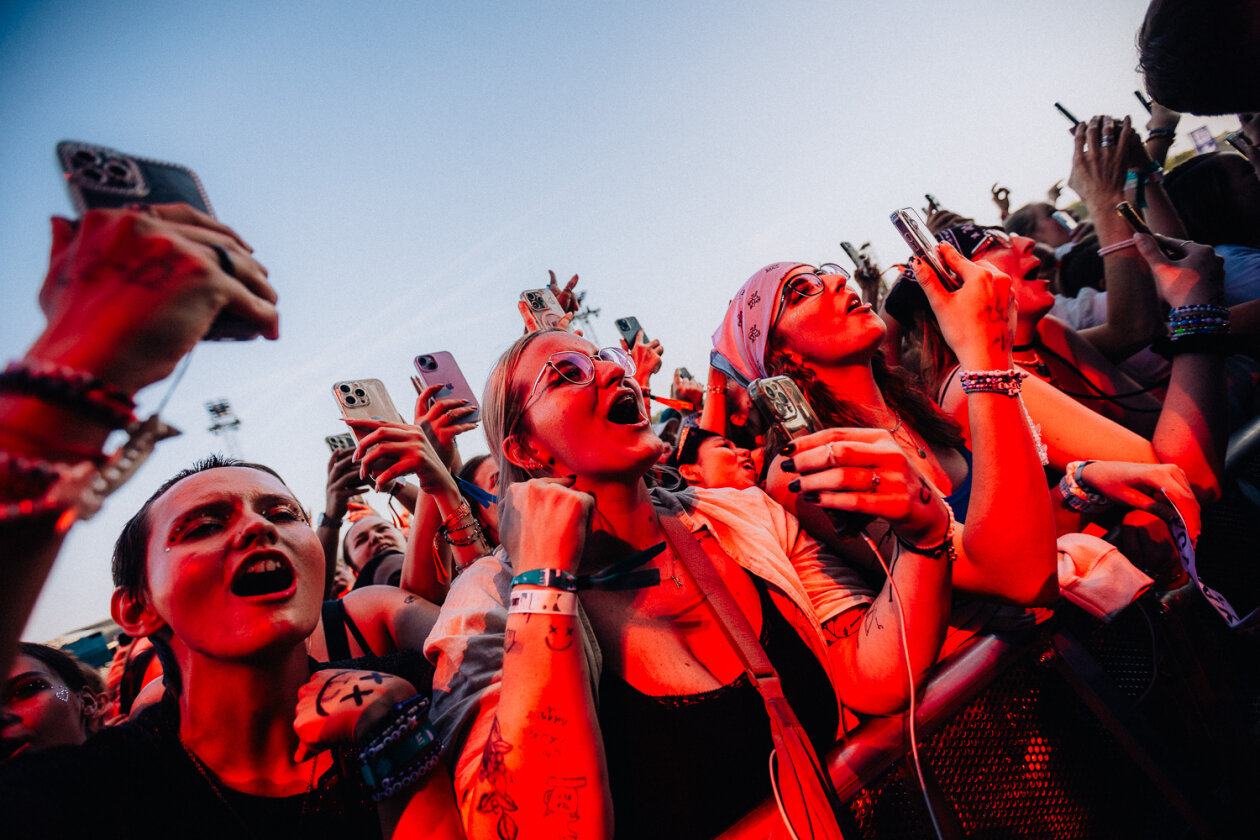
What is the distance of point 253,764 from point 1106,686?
2.62 m

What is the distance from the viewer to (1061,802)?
72.6 inches

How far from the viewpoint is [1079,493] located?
2564 millimetres

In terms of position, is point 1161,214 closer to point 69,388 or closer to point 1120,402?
point 1120,402

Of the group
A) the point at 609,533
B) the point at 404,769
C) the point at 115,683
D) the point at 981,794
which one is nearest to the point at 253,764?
the point at 404,769

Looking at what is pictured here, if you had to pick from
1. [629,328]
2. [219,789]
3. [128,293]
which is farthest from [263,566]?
[629,328]

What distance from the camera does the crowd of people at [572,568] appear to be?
32.0 inches

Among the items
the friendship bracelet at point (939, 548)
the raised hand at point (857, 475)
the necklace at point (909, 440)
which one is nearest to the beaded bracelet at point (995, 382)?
the friendship bracelet at point (939, 548)

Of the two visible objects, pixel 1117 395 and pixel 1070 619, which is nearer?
pixel 1070 619

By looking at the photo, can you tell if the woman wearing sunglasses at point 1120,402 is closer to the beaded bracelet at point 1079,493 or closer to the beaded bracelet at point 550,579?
the beaded bracelet at point 1079,493

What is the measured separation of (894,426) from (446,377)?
2.56 meters

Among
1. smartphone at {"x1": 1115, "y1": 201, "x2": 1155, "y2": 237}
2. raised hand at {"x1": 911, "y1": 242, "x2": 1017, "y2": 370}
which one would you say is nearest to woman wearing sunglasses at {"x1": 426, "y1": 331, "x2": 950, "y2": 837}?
raised hand at {"x1": 911, "y1": 242, "x2": 1017, "y2": 370}

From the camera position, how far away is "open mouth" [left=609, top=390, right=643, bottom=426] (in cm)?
233

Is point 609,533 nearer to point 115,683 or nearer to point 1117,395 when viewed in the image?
point 1117,395

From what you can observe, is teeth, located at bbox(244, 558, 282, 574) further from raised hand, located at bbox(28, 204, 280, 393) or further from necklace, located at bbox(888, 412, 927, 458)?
necklace, located at bbox(888, 412, 927, 458)
